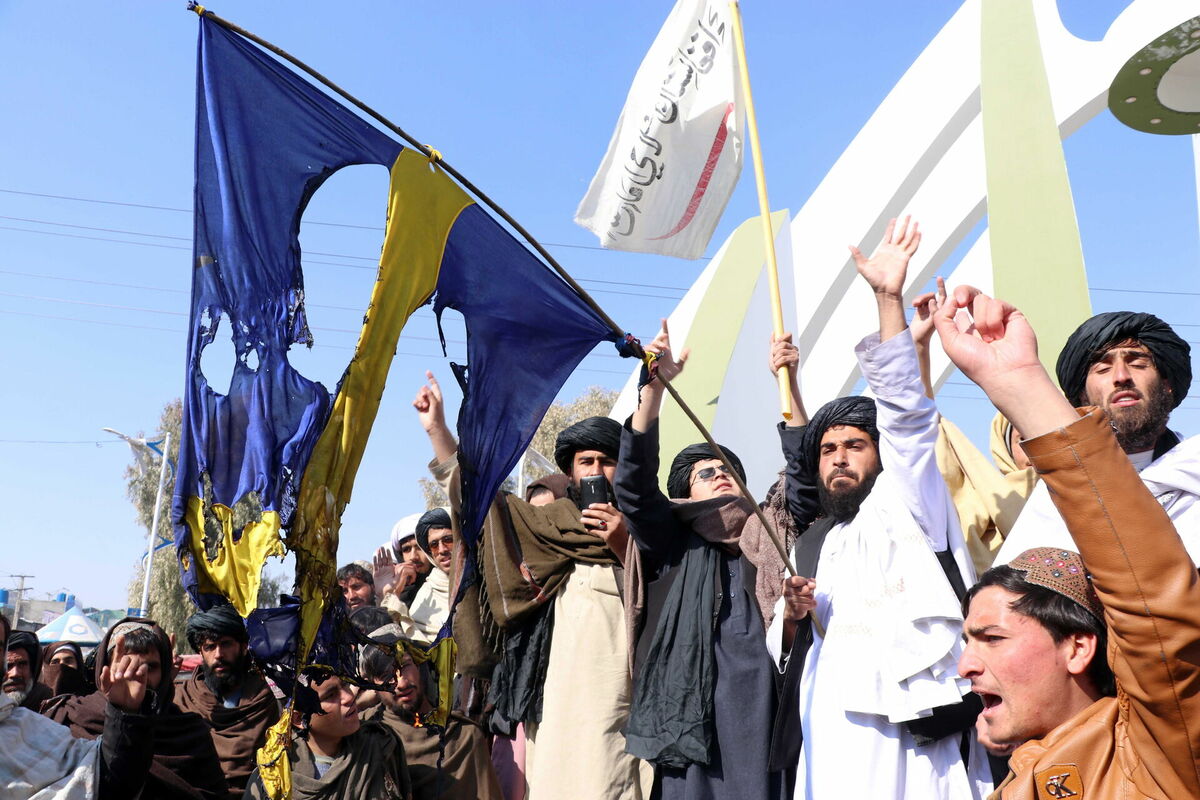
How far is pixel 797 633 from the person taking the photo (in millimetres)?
3500

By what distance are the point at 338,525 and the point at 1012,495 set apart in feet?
7.28

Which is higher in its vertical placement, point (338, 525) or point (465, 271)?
point (465, 271)

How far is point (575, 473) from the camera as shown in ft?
14.8

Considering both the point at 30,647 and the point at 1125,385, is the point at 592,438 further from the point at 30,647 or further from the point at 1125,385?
the point at 30,647

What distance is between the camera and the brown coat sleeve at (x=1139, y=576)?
1550 mm

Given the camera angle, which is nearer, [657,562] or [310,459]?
[310,459]

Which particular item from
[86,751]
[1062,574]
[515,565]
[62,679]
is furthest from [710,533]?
[62,679]

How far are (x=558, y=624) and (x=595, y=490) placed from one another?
60 centimetres

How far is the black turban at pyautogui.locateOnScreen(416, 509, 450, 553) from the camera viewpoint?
5.66 meters

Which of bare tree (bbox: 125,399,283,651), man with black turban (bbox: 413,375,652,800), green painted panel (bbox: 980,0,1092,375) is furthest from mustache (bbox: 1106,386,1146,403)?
bare tree (bbox: 125,399,283,651)

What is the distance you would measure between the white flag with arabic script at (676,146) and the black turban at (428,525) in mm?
1931

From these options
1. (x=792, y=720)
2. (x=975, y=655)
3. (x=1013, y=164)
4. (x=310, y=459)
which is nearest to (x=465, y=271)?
(x=310, y=459)

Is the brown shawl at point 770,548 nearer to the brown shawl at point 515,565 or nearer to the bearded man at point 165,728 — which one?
the brown shawl at point 515,565

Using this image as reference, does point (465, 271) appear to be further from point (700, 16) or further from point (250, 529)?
point (700, 16)
